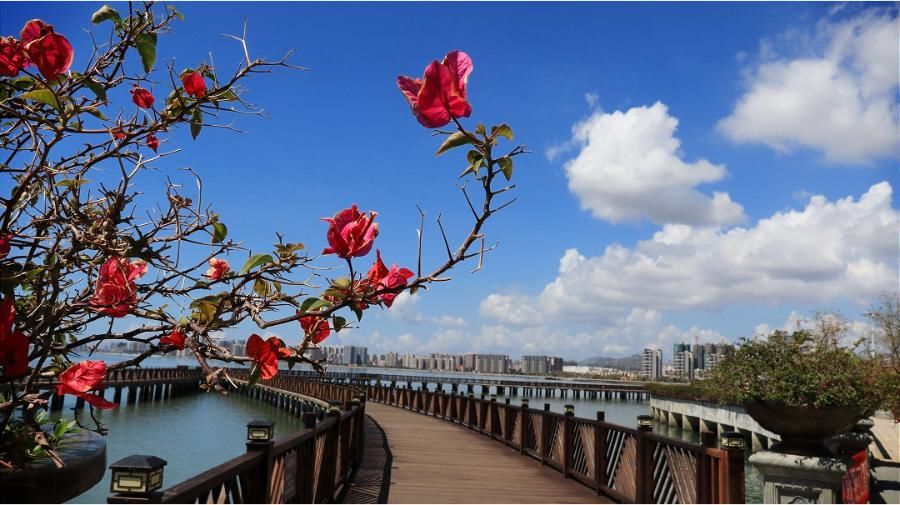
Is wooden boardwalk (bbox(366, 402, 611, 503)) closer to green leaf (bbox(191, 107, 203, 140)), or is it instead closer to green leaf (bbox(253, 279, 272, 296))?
green leaf (bbox(253, 279, 272, 296))

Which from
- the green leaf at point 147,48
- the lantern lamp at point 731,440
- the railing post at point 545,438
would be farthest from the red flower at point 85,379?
the railing post at point 545,438

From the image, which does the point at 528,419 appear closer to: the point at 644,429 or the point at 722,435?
the point at 644,429

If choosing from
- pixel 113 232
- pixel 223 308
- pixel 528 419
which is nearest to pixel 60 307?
pixel 113 232

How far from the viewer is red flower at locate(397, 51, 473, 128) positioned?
1.53m

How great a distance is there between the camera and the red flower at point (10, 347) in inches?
72.1

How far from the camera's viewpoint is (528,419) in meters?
11.6

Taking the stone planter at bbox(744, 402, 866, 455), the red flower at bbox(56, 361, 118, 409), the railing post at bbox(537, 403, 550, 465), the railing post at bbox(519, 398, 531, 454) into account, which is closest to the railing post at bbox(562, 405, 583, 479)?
the railing post at bbox(537, 403, 550, 465)

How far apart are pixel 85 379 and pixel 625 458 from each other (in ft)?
21.7

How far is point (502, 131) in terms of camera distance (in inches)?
65.7

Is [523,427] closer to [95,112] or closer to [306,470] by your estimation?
[306,470]

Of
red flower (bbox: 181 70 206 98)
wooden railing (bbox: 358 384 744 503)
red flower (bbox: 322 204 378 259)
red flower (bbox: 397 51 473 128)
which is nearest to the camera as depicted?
red flower (bbox: 397 51 473 128)

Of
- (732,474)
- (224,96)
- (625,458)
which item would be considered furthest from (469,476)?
(224,96)

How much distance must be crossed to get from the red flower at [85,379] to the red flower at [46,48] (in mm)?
964

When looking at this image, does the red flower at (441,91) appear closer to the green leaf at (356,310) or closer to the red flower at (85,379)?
the green leaf at (356,310)
